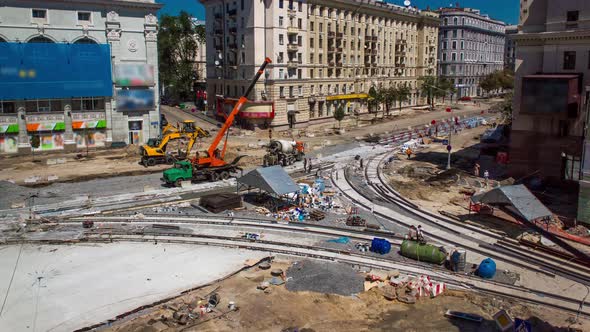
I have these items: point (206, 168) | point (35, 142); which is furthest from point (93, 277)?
point (35, 142)

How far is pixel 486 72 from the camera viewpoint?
141 metres

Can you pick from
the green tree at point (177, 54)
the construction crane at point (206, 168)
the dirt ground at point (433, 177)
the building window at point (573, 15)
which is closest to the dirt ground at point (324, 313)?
the dirt ground at point (433, 177)

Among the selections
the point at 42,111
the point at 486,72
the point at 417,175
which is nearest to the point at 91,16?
the point at 42,111

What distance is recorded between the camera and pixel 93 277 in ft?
75.8

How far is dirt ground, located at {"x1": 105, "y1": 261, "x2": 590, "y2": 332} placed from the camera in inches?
730

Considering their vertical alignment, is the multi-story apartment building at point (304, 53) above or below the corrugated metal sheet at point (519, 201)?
above

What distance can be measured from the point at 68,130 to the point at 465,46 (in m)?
100

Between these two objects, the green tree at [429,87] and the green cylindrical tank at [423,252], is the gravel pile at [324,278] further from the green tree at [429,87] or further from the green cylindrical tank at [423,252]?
the green tree at [429,87]

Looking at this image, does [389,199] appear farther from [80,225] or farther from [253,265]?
[80,225]

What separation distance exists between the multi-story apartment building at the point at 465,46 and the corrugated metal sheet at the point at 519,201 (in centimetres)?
10005

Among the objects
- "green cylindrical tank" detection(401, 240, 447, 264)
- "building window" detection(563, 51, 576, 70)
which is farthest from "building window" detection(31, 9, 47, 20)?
"building window" detection(563, 51, 576, 70)

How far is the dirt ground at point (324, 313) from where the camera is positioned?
1855 cm

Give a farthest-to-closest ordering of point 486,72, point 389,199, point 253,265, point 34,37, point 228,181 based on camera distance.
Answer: point 486,72 → point 34,37 → point 228,181 → point 389,199 → point 253,265

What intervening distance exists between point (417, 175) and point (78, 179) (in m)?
28.5
